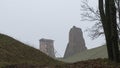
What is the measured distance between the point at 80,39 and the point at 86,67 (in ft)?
278

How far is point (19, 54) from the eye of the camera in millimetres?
26688

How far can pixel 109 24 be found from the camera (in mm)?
16234

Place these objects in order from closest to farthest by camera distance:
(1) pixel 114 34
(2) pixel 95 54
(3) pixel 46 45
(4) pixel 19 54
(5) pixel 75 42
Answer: (1) pixel 114 34 → (4) pixel 19 54 → (2) pixel 95 54 → (5) pixel 75 42 → (3) pixel 46 45

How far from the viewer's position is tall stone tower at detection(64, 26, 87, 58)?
316ft

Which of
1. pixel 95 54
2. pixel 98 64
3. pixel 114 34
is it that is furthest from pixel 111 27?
pixel 95 54

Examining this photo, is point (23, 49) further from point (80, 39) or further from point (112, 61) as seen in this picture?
point (80, 39)

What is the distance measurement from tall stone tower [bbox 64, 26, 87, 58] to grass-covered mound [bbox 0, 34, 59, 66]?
66.3m

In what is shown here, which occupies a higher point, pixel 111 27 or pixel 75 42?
pixel 111 27

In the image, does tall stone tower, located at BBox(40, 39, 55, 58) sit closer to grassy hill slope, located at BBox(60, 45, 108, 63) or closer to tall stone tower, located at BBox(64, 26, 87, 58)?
tall stone tower, located at BBox(64, 26, 87, 58)

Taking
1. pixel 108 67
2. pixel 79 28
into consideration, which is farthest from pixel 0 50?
pixel 79 28

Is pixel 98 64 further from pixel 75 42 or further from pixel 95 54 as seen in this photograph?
pixel 75 42

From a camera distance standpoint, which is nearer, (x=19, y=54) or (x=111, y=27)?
(x=111, y=27)

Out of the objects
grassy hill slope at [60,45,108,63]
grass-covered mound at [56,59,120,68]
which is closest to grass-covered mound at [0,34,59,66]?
grass-covered mound at [56,59,120,68]

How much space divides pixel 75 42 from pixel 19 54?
74005 millimetres
